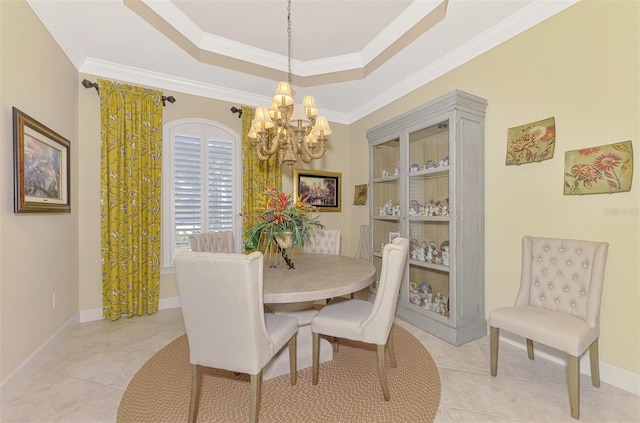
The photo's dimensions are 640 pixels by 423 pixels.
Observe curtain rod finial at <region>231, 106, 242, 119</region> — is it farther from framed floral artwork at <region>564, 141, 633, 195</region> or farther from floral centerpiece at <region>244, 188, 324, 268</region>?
framed floral artwork at <region>564, 141, 633, 195</region>

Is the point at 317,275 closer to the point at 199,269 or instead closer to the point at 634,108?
the point at 199,269

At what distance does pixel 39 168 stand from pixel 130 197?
3.18 feet

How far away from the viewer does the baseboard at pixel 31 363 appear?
1.88 metres

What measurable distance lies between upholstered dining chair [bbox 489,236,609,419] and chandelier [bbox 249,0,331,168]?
6.51ft

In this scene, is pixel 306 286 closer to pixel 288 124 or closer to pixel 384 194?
pixel 288 124

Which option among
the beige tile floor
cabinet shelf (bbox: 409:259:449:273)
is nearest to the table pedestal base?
the beige tile floor

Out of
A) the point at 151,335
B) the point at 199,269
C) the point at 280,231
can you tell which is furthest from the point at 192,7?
the point at 151,335

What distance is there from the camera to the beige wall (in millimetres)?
1933

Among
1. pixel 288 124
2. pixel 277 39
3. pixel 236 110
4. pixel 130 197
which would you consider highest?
pixel 277 39

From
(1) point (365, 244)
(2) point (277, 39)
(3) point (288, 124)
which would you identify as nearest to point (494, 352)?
(1) point (365, 244)

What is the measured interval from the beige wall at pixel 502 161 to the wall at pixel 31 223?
1 cm

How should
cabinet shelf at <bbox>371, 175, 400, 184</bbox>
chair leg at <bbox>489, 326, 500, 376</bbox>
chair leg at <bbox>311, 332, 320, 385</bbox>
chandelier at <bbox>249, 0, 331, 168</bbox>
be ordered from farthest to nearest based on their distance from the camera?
cabinet shelf at <bbox>371, 175, 400, 184</bbox> → chandelier at <bbox>249, 0, 331, 168</bbox> → chair leg at <bbox>489, 326, 500, 376</bbox> → chair leg at <bbox>311, 332, 320, 385</bbox>

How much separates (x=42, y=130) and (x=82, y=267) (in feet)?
5.14

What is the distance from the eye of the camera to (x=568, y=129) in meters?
2.21
